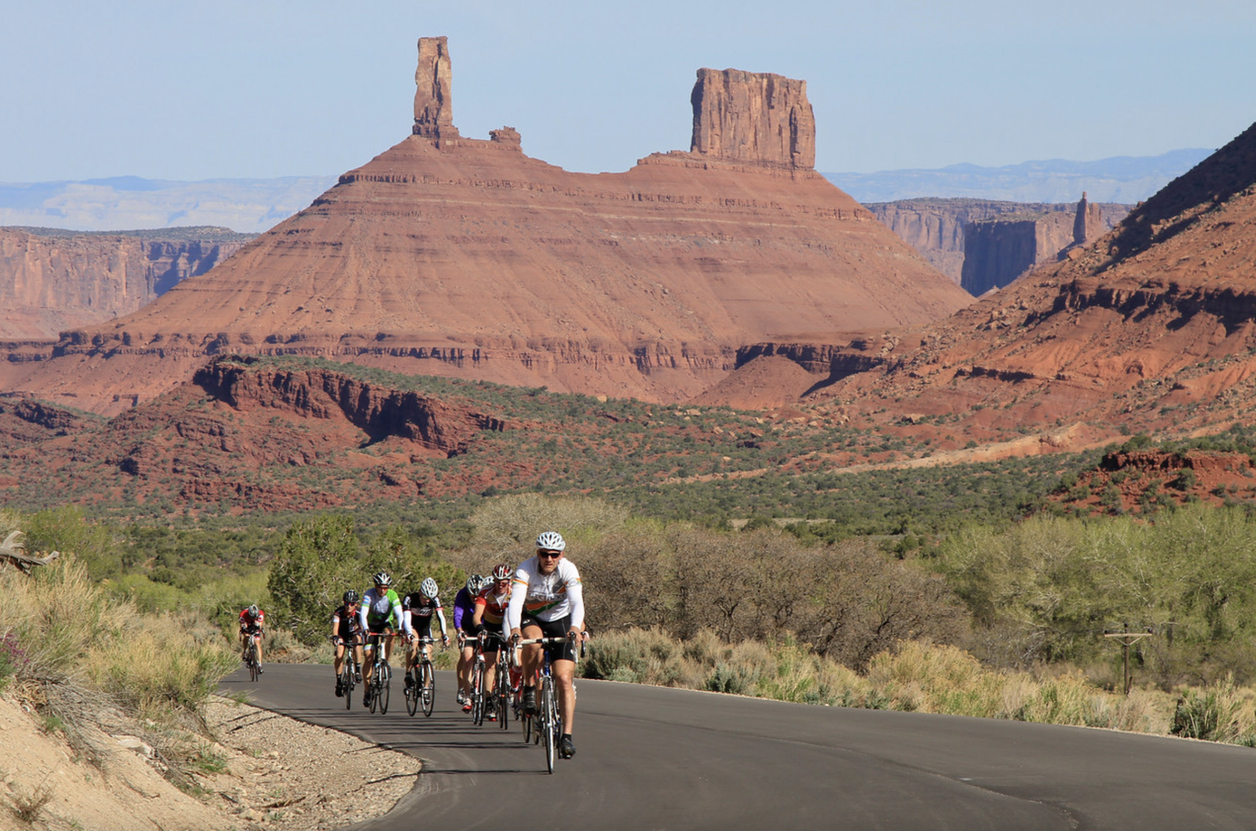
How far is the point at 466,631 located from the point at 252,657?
9622mm

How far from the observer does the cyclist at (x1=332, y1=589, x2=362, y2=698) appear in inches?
656

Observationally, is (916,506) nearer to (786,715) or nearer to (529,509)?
(529,509)

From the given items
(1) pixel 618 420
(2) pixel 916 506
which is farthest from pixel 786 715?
(1) pixel 618 420

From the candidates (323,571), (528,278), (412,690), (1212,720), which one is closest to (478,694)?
(412,690)

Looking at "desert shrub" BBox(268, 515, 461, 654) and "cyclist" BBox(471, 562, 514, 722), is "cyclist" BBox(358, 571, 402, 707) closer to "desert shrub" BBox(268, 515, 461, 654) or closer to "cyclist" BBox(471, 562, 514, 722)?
"cyclist" BBox(471, 562, 514, 722)

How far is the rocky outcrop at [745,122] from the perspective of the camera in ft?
641

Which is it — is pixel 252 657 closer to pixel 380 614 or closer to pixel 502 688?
pixel 380 614

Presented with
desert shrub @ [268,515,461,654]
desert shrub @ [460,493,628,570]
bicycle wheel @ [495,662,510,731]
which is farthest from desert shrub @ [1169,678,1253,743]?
desert shrub @ [460,493,628,570]

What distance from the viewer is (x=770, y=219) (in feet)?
604

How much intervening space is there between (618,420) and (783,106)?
116m

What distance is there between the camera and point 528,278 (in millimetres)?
158500

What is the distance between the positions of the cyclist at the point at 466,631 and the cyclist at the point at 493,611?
10.2 inches

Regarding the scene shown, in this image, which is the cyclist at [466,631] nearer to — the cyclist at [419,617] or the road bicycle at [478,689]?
the road bicycle at [478,689]

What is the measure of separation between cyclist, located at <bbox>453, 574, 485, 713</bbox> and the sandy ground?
1.39 m
